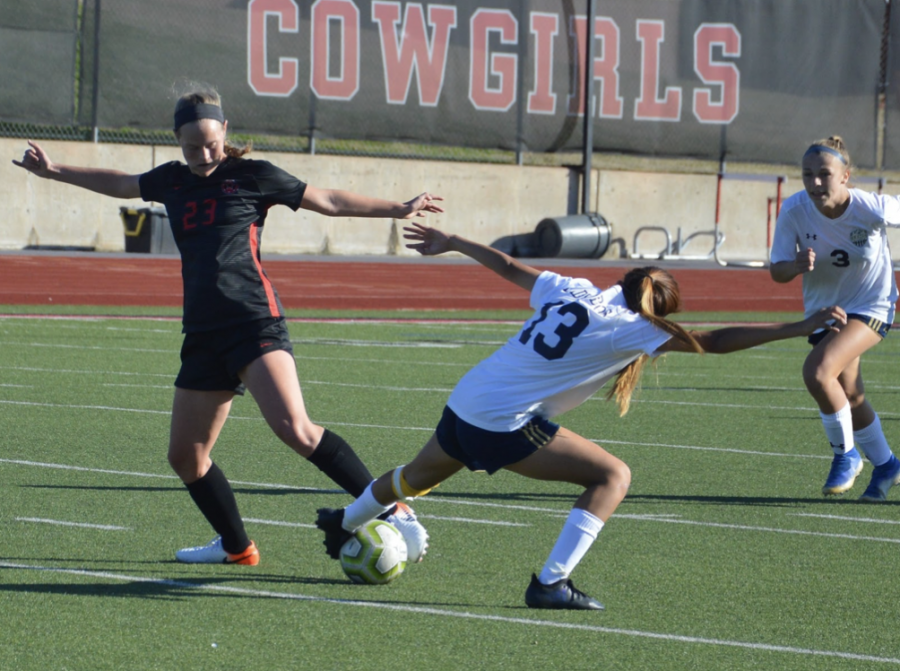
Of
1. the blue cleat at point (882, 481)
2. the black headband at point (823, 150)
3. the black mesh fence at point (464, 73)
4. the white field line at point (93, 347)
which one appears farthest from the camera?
the black mesh fence at point (464, 73)

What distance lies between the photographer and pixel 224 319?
18.4ft

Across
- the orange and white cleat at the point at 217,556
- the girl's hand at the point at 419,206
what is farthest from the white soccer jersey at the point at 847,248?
the orange and white cleat at the point at 217,556

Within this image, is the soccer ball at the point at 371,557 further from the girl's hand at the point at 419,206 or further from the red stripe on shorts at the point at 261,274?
the girl's hand at the point at 419,206

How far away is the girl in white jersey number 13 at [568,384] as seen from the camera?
5102mm

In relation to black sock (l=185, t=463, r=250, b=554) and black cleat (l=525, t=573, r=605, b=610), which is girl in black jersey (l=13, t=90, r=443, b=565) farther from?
black cleat (l=525, t=573, r=605, b=610)

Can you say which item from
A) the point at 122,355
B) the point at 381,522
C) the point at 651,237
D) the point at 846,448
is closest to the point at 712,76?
the point at 651,237

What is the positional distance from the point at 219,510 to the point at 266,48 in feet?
78.0

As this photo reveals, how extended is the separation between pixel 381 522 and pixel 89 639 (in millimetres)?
1401

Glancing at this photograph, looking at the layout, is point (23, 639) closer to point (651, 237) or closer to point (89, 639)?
point (89, 639)

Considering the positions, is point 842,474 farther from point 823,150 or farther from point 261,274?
point 261,274

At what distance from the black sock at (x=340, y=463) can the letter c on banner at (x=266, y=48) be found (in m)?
23.5

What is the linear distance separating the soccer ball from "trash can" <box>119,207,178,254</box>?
21402mm

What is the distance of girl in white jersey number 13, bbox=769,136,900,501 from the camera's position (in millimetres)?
7629

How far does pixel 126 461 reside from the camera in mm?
8352
